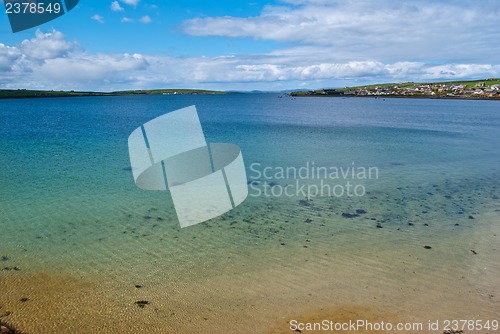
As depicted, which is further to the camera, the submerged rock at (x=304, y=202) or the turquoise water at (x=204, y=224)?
the submerged rock at (x=304, y=202)

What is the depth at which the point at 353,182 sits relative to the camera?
20891mm

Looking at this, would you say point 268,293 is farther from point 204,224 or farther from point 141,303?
point 204,224

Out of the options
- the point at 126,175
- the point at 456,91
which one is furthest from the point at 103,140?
the point at 456,91

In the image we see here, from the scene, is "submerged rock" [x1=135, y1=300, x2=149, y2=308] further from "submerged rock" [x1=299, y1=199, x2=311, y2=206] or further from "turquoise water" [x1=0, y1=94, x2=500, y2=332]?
"submerged rock" [x1=299, y1=199, x2=311, y2=206]

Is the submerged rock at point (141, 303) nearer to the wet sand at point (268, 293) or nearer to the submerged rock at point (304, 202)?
the wet sand at point (268, 293)

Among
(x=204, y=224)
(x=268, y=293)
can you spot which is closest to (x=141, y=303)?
(x=268, y=293)

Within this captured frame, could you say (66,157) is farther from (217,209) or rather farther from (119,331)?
(119,331)

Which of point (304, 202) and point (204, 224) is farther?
point (304, 202)

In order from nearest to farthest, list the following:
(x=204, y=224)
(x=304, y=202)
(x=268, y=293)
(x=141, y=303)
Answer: (x=141, y=303) → (x=268, y=293) → (x=204, y=224) → (x=304, y=202)

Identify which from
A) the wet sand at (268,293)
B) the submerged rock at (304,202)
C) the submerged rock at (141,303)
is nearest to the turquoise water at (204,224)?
the submerged rock at (304,202)

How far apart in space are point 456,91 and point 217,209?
604ft

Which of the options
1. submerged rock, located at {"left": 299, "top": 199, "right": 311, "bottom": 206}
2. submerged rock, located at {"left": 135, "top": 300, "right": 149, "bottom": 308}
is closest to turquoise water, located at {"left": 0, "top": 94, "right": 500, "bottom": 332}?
submerged rock, located at {"left": 299, "top": 199, "right": 311, "bottom": 206}

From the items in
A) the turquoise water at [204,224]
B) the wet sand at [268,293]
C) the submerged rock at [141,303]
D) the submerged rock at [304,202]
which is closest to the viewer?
the wet sand at [268,293]

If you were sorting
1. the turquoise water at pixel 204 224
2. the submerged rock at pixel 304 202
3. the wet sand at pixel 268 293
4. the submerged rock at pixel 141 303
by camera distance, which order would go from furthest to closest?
the submerged rock at pixel 304 202 < the turquoise water at pixel 204 224 < the submerged rock at pixel 141 303 < the wet sand at pixel 268 293
